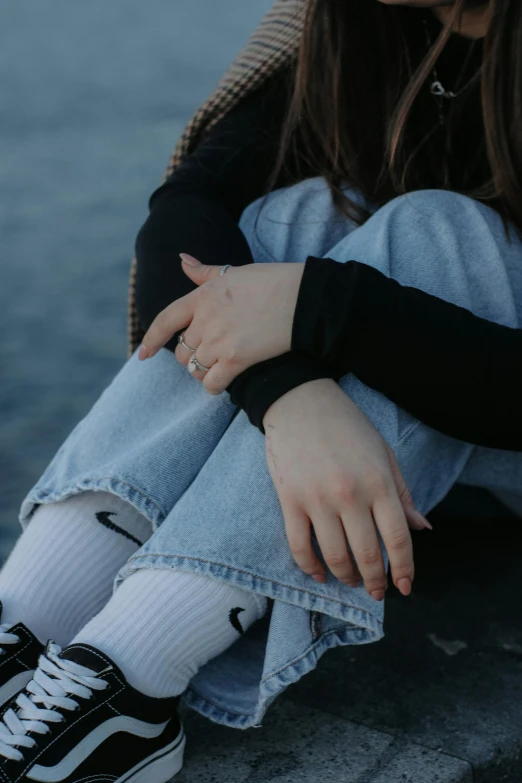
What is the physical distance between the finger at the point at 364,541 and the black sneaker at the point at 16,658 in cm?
33

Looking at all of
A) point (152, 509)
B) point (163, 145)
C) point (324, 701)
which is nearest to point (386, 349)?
point (152, 509)

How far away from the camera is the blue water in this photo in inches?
79.3

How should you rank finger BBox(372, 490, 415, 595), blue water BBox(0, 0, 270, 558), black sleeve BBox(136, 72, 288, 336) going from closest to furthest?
finger BBox(372, 490, 415, 595) → black sleeve BBox(136, 72, 288, 336) → blue water BBox(0, 0, 270, 558)

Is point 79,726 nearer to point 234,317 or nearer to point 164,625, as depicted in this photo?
point 164,625

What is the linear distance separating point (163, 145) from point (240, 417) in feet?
7.19

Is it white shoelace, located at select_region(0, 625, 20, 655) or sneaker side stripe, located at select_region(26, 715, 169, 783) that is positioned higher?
white shoelace, located at select_region(0, 625, 20, 655)

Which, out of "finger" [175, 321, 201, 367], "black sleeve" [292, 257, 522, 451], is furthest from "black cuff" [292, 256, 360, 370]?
"finger" [175, 321, 201, 367]

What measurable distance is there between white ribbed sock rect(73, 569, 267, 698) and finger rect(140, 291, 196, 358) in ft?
0.81

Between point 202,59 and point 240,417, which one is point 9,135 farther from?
point 240,417

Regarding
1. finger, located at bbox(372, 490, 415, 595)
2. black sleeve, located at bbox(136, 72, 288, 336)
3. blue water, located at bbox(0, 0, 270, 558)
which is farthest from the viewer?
blue water, located at bbox(0, 0, 270, 558)

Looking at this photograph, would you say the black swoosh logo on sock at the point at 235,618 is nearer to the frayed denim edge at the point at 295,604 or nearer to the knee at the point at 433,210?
the frayed denim edge at the point at 295,604

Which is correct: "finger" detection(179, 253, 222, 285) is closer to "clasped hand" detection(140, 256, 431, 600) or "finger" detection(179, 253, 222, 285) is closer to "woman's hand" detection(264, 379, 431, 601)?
"clasped hand" detection(140, 256, 431, 600)

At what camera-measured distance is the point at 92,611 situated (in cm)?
98

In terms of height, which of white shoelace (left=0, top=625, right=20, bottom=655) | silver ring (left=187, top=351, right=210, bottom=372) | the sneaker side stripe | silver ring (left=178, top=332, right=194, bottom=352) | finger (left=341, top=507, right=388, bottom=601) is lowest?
the sneaker side stripe
